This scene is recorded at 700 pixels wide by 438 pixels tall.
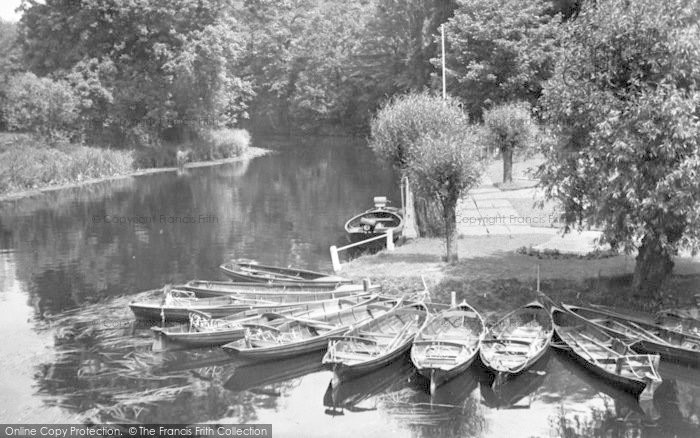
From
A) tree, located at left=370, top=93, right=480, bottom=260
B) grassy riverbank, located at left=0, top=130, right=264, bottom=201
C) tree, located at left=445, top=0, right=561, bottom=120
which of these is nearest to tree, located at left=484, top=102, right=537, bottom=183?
tree, located at left=370, top=93, right=480, bottom=260

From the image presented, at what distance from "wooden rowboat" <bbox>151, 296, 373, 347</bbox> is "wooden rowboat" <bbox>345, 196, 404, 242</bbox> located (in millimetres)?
12649

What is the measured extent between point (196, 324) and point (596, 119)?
14.2 metres

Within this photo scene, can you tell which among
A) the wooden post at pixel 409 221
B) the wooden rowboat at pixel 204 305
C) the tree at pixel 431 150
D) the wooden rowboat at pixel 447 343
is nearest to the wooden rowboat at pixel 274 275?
the wooden rowboat at pixel 204 305

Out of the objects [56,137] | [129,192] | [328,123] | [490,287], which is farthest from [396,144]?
[328,123]

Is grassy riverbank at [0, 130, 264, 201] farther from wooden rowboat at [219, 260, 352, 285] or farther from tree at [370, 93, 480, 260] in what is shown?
tree at [370, 93, 480, 260]

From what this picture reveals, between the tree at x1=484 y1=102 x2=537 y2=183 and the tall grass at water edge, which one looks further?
the tall grass at water edge

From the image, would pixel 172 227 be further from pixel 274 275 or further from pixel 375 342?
pixel 375 342

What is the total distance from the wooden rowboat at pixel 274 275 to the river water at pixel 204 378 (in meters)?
2.79

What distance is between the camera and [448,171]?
27484mm

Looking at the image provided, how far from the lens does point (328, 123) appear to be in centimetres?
11588

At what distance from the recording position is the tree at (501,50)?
59031 mm

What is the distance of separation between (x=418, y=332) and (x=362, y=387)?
2.52m

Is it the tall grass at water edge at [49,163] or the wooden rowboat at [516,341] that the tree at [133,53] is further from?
the wooden rowboat at [516,341]

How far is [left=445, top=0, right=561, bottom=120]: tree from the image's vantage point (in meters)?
59.0
